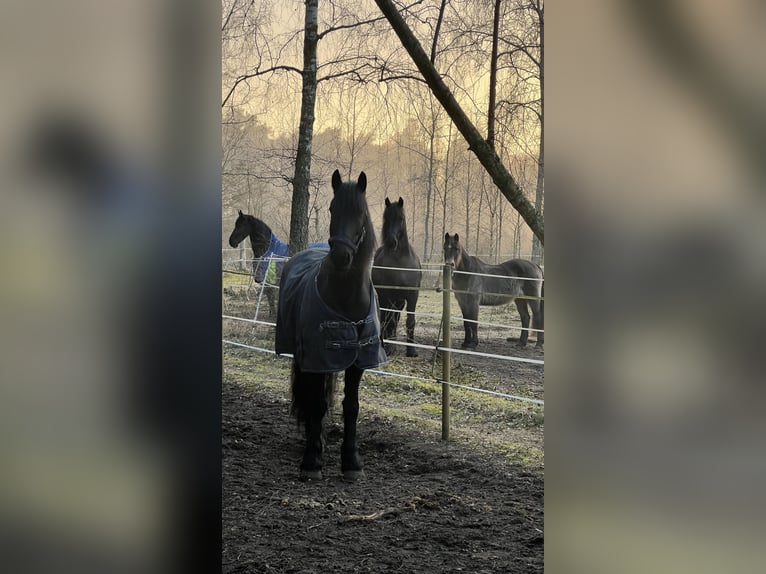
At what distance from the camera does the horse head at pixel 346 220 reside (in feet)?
7.13

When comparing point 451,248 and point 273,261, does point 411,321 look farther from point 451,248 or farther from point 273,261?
point 273,261

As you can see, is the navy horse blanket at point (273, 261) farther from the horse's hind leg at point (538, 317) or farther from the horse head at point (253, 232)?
the horse's hind leg at point (538, 317)

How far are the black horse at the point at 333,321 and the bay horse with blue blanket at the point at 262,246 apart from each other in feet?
4.79

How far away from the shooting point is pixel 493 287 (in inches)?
184

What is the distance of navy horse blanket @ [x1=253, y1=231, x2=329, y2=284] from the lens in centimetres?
401

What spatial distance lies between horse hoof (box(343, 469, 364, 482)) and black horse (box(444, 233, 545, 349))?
6.18 feet

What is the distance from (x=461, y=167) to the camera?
402 cm

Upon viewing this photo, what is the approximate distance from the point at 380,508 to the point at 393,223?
1557 mm

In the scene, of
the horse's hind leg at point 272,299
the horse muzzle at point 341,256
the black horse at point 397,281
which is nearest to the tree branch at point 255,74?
the black horse at point 397,281

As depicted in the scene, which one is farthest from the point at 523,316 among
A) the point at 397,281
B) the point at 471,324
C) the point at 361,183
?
the point at 361,183

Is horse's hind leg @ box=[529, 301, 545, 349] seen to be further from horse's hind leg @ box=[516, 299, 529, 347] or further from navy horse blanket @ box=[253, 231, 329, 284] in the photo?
navy horse blanket @ box=[253, 231, 329, 284]
